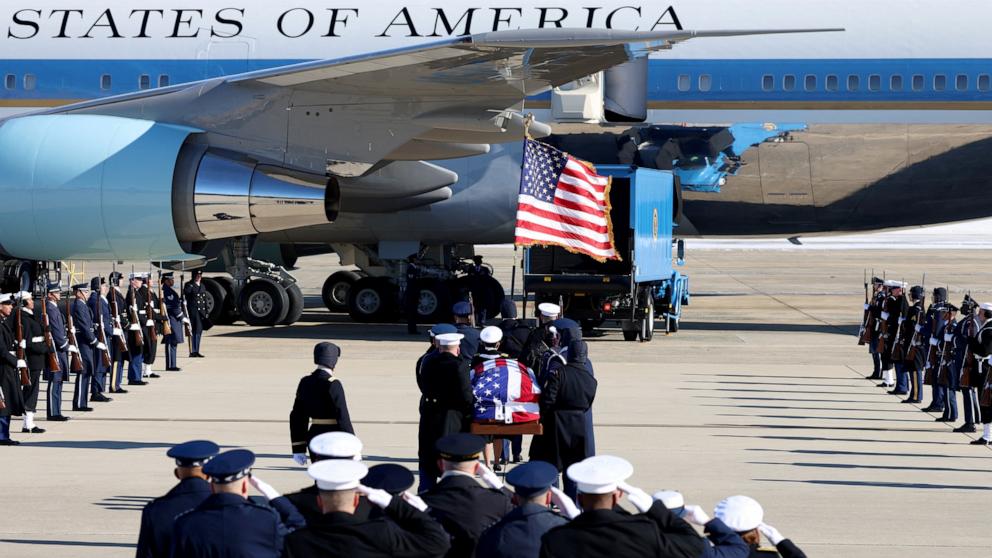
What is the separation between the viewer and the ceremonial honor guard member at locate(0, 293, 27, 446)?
1380 centimetres

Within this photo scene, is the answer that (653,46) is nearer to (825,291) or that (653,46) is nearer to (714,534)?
(714,534)

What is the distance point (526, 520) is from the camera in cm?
661

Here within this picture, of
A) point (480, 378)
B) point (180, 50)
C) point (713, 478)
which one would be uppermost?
point (180, 50)

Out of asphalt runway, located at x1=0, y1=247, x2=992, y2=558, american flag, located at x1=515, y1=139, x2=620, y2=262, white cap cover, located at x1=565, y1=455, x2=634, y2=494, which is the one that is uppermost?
american flag, located at x1=515, y1=139, x2=620, y2=262

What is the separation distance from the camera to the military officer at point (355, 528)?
241 inches

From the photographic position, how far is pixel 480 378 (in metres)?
11.1

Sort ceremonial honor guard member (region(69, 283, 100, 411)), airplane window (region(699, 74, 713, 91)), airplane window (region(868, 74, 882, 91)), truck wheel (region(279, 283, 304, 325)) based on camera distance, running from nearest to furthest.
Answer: ceremonial honor guard member (region(69, 283, 100, 411))
truck wheel (region(279, 283, 304, 325))
airplane window (region(868, 74, 882, 91))
airplane window (region(699, 74, 713, 91))

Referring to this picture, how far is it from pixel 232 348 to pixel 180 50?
22.0 ft

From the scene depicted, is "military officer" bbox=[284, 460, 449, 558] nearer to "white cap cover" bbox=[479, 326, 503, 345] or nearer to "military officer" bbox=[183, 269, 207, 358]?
"white cap cover" bbox=[479, 326, 503, 345]

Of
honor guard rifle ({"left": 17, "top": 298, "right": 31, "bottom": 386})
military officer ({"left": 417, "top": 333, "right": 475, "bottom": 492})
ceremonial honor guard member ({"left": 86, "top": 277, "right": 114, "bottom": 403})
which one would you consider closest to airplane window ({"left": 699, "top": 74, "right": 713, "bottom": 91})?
ceremonial honor guard member ({"left": 86, "top": 277, "right": 114, "bottom": 403})

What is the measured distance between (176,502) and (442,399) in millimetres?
4741

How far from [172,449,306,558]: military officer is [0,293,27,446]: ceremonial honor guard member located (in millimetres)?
7940

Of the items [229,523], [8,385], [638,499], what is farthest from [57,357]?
[638,499]

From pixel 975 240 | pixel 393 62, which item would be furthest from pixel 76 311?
pixel 975 240
